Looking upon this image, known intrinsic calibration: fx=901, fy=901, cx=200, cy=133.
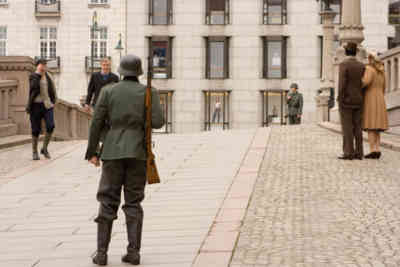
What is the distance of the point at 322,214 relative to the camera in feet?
31.3

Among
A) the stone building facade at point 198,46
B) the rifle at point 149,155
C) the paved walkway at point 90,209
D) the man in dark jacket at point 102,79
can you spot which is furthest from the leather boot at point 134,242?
the stone building facade at point 198,46

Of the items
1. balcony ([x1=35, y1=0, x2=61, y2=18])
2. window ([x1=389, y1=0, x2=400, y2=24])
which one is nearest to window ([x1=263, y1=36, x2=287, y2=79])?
window ([x1=389, y1=0, x2=400, y2=24])

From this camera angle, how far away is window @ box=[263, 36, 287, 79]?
171 ft

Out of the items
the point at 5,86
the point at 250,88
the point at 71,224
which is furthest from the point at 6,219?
the point at 250,88

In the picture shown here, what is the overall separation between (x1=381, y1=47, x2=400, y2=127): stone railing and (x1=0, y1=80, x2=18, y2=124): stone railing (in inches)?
343

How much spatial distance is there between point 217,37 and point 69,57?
8.63m

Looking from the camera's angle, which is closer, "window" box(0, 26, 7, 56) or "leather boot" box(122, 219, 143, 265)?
"leather boot" box(122, 219, 143, 265)

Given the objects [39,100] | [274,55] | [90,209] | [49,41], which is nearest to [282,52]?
[274,55]

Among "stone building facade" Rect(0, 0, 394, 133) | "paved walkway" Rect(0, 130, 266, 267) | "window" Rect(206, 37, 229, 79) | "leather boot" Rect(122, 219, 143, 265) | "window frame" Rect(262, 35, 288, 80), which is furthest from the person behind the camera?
"window" Rect(206, 37, 229, 79)

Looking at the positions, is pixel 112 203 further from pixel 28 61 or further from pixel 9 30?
pixel 9 30

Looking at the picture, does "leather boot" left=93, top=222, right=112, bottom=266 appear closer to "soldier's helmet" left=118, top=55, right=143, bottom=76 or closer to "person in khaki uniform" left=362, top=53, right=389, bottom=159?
"soldier's helmet" left=118, top=55, right=143, bottom=76

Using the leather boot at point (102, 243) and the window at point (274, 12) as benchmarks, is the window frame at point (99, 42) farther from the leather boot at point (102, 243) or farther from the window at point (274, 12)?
A: the leather boot at point (102, 243)

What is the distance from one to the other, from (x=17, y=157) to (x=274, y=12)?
36632 mm

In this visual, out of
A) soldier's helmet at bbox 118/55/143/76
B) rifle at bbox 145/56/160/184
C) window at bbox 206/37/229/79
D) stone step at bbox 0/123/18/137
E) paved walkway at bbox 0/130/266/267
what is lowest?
paved walkway at bbox 0/130/266/267
